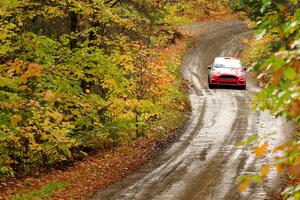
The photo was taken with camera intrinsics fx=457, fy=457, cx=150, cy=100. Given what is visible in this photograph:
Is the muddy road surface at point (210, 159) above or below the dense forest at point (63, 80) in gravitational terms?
below

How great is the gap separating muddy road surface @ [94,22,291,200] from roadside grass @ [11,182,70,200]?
1082 millimetres

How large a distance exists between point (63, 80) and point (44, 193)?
3.10m

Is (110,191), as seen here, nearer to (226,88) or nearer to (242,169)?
(242,169)

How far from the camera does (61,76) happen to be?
41.1ft

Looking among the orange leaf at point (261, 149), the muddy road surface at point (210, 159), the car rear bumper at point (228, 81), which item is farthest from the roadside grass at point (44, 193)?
the car rear bumper at point (228, 81)

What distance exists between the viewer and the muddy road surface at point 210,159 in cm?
1151

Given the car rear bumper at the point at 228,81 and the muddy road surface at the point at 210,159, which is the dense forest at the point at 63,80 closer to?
the muddy road surface at the point at 210,159

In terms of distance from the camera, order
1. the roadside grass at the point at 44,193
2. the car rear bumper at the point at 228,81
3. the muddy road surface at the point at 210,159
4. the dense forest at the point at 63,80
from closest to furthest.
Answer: the roadside grass at the point at 44,193 < the dense forest at the point at 63,80 < the muddy road surface at the point at 210,159 < the car rear bumper at the point at 228,81

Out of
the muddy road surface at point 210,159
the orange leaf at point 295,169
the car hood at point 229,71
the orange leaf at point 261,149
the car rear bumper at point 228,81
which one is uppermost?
the orange leaf at point 261,149

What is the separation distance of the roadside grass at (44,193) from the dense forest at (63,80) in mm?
671

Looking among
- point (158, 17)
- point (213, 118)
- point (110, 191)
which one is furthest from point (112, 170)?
point (213, 118)

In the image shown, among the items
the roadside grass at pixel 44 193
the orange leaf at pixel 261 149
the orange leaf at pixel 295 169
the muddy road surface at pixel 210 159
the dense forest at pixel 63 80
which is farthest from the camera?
the muddy road surface at pixel 210 159

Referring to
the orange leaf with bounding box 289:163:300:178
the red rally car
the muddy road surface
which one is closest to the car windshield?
the red rally car

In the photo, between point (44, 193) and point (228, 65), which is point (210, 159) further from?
point (228, 65)
